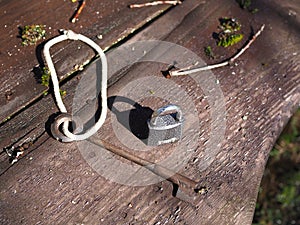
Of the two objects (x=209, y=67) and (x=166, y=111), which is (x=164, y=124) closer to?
(x=166, y=111)

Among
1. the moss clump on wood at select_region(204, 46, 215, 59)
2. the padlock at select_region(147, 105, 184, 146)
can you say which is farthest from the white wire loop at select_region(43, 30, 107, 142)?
the moss clump on wood at select_region(204, 46, 215, 59)

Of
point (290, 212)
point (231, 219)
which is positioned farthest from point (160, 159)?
point (290, 212)

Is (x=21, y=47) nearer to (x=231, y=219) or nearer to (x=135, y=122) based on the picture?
(x=135, y=122)

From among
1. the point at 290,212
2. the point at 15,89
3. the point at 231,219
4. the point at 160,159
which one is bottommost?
the point at 290,212

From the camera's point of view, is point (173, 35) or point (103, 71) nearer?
point (103, 71)

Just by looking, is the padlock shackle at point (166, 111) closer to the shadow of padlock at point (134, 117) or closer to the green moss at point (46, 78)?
the shadow of padlock at point (134, 117)

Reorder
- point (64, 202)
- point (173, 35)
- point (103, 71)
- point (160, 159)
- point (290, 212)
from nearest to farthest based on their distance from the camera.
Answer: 1. point (64, 202)
2. point (160, 159)
3. point (103, 71)
4. point (173, 35)
5. point (290, 212)
